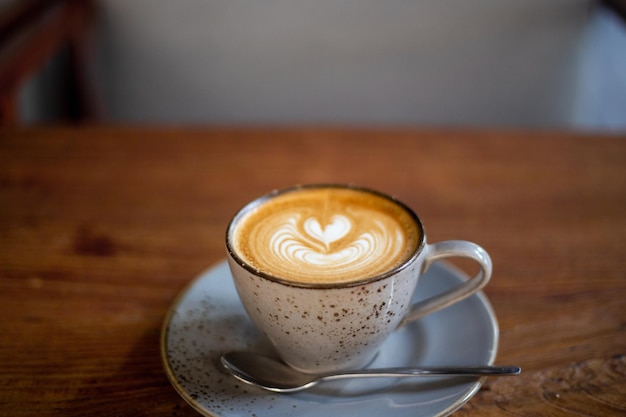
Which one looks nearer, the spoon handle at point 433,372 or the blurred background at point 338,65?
the spoon handle at point 433,372

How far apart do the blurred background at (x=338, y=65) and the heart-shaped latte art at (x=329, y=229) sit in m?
1.32

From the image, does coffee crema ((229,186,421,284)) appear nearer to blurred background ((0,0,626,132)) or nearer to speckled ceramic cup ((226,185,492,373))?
speckled ceramic cup ((226,185,492,373))

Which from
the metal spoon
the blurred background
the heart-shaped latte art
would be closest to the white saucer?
the metal spoon

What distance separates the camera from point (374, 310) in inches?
19.6

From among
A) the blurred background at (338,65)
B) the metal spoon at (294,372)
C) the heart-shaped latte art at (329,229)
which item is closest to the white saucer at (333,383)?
the metal spoon at (294,372)

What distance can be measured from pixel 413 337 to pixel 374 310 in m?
0.11

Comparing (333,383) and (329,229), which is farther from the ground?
(329,229)

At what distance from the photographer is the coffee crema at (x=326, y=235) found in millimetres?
525

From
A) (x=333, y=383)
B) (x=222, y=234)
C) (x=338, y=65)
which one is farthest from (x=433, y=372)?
(x=338, y=65)

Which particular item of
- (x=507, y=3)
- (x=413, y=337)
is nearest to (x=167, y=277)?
(x=413, y=337)

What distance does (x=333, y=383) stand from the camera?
524 mm

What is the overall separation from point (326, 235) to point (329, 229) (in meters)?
0.01

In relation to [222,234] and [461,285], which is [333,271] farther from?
[222,234]

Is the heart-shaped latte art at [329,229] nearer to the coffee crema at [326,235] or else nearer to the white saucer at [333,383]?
the coffee crema at [326,235]
